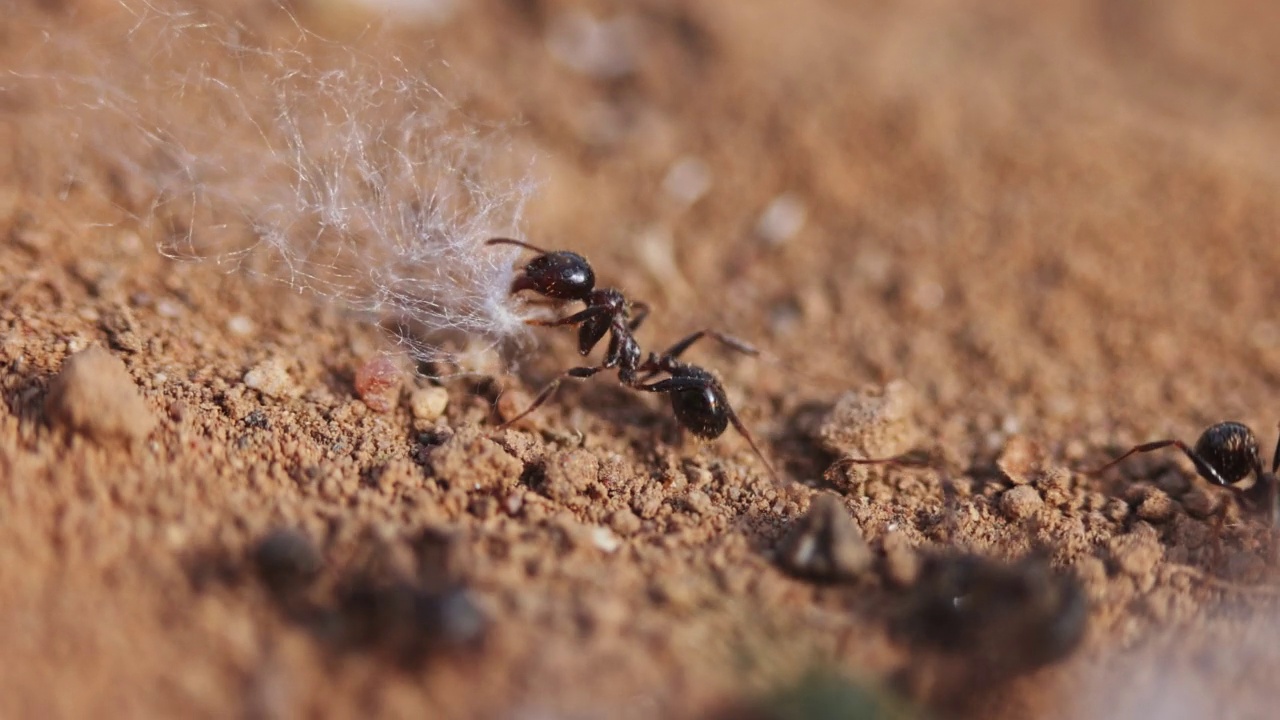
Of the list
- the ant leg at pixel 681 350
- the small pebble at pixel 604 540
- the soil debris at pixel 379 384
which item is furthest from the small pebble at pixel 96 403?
the ant leg at pixel 681 350

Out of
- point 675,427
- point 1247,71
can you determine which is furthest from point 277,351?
point 1247,71

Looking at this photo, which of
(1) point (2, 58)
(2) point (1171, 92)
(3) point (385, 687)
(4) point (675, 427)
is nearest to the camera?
(3) point (385, 687)

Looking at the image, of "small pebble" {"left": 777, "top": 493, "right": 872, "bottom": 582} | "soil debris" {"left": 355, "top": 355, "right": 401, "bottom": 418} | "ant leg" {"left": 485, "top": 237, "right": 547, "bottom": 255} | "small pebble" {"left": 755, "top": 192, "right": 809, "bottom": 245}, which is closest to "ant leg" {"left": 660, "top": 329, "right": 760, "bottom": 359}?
"ant leg" {"left": 485, "top": 237, "right": 547, "bottom": 255}

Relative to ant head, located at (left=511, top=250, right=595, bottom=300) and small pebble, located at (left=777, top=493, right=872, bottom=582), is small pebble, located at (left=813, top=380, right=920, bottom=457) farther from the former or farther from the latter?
A: ant head, located at (left=511, top=250, right=595, bottom=300)

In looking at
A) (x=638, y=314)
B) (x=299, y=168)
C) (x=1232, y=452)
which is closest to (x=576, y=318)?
(x=638, y=314)

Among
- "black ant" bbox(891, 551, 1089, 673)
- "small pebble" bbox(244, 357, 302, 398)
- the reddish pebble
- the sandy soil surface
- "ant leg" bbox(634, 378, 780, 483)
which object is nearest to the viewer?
the sandy soil surface

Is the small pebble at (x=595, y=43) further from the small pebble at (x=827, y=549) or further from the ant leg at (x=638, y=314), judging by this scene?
the small pebble at (x=827, y=549)

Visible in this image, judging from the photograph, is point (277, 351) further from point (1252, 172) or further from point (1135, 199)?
point (1252, 172)
